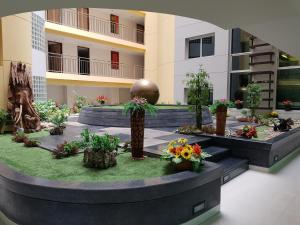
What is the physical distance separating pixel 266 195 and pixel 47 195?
4114 millimetres

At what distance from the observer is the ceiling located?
129 inches

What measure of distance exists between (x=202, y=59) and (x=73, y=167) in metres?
13.2

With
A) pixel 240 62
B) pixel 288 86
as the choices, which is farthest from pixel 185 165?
pixel 240 62

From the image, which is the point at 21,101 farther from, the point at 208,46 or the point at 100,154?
the point at 208,46

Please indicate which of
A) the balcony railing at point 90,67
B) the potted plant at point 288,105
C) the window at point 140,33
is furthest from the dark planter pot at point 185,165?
the window at point 140,33

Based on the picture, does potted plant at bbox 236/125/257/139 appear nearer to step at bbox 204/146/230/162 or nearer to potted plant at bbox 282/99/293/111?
step at bbox 204/146/230/162

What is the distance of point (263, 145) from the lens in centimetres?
620

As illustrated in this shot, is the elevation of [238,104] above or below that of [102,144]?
above

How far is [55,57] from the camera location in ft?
49.4

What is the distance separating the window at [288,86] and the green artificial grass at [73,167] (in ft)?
37.1

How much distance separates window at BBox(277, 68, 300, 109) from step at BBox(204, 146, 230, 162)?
8.54 metres

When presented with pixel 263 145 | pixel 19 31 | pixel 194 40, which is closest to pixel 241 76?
pixel 194 40

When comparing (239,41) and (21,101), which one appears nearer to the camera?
(21,101)

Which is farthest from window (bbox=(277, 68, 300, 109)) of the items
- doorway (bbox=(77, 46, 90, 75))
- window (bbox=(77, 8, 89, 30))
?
window (bbox=(77, 8, 89, 30))
